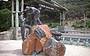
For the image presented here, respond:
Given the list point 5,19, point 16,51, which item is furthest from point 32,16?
point 5,19

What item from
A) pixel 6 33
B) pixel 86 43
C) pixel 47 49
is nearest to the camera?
pixel 47 49

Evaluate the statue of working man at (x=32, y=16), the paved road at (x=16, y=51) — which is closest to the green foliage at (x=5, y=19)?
the paved road at (x=16, y=51)

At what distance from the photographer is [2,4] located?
17.6m

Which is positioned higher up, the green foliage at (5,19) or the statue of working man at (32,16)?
the statue of working man at (32,16)

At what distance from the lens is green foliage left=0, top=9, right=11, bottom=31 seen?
51.5ft

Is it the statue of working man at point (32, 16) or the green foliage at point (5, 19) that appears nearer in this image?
the statue of working man at point (32, 16)

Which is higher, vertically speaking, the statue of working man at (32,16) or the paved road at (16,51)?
the statue of working man at (32,16)

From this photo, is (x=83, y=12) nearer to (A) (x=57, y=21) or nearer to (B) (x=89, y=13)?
(B) (x=89, y=13)

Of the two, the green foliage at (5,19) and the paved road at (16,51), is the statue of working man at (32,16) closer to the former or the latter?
the paved road at (16,51)

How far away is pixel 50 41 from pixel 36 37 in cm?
60

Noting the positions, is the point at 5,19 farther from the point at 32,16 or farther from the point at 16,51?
the point at 32,16

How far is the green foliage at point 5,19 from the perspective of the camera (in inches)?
618

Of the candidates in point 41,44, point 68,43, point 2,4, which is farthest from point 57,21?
point 41,44

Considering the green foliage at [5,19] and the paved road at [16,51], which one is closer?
the paved road at [16,51]
